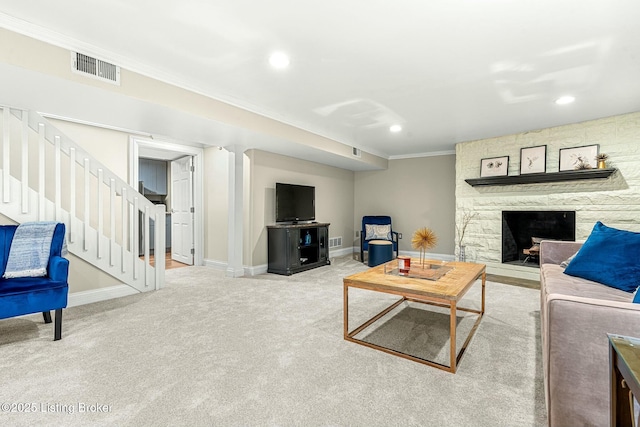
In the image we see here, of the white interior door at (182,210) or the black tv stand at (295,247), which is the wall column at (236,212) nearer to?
the black tv stand at (295,247)

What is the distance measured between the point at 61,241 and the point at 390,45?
10.6 ft

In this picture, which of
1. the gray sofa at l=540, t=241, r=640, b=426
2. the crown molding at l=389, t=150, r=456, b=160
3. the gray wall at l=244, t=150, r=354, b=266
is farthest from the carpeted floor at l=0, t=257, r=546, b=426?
the crown molding at l=389, t=150, r=456, b=160

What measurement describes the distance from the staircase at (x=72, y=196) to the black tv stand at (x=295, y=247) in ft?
5.30

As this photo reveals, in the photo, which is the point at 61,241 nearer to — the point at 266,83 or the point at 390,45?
the point at 266,83

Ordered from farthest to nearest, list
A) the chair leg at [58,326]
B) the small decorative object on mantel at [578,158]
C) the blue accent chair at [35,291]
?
1. the small decorative object on mantel at [578,158]
2. the chair leg at [58,326]
3. the blue accent chair at [35,291]

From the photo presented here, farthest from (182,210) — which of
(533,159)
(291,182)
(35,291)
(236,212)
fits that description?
(533,159)

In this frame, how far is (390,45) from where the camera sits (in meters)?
2.26

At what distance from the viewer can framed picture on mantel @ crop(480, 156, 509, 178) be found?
4.68 meters

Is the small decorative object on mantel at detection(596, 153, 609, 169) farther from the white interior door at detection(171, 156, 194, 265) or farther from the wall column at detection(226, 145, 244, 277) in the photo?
the white interior door at detection(171, 156, 194, 265)

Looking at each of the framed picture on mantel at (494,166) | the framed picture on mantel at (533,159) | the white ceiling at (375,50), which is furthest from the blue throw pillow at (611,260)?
the framed picture on mantel at (494,166)

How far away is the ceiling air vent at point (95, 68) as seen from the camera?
7.34 ft

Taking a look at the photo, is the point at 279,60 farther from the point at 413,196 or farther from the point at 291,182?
the point at 413,196

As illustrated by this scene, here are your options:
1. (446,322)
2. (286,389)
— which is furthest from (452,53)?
(286,389)

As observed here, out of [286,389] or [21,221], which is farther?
[21,221]
